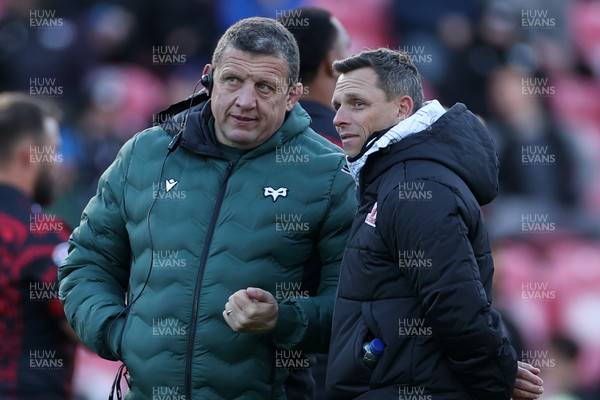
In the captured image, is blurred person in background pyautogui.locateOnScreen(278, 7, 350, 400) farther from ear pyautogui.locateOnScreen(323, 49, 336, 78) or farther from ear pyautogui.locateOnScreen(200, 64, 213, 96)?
ear pyautogui.locateOnScreen(200, 64, 213, 96)

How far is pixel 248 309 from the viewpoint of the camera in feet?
11.6

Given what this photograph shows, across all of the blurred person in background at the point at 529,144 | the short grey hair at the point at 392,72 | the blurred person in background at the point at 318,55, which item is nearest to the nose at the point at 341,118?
the short grey hair at the point at 392,72

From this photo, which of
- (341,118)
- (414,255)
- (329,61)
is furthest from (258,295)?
(329,61)

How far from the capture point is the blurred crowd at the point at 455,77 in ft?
26.9

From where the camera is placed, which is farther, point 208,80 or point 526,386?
point 208,80

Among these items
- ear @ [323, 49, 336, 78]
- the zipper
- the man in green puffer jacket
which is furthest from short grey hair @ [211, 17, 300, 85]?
ear @ [323, 49, 336, 78]

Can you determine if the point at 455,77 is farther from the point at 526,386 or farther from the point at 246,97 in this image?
the point at 526,386

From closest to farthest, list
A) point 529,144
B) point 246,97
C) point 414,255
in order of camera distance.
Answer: point 414,255, point 246,97, point 529,144

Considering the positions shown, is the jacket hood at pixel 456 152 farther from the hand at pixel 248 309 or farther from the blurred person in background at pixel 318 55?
the blurred person in background at pixel 318 55

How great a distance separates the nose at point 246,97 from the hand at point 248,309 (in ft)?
2.06

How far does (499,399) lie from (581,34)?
19.0ft

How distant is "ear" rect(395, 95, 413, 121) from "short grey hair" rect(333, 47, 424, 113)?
11 mm

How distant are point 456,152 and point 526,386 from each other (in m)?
0.77

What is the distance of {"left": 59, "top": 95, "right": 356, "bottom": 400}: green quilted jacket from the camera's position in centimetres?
372
